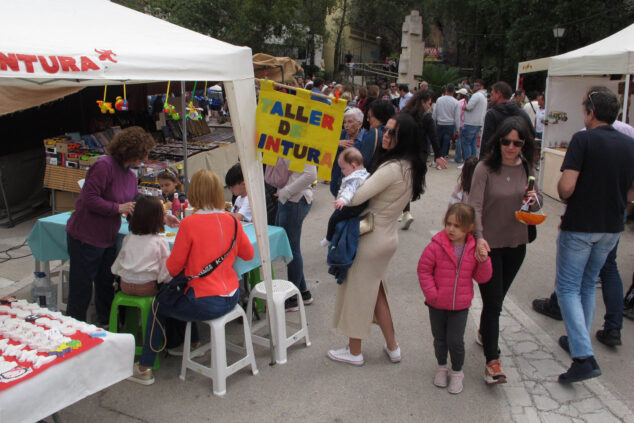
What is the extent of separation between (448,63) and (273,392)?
37.3 m

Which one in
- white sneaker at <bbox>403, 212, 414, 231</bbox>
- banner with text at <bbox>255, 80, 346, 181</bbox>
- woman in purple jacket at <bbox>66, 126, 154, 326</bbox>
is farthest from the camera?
white sneaker at <bbox>403, 212, 414, 231</bbox>

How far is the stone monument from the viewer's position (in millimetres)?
21328

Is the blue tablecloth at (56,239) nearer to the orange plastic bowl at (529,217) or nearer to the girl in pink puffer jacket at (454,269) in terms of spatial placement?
the girl in pink puffer jacket at (454,269)

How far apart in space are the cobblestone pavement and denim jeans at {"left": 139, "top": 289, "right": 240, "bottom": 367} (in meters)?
2.03

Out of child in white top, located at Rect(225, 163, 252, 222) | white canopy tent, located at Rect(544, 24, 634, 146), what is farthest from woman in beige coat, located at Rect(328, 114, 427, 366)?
white canopy tent, located at Rect(544, 24, 634, 146)

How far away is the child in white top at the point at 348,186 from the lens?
3.49m

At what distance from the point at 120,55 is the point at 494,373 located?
3127 mm

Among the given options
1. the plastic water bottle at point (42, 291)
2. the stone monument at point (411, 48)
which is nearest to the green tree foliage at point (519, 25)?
the stone monument at point (411, 48)

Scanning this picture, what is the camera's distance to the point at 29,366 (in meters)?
2.50

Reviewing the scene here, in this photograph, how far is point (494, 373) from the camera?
362cm

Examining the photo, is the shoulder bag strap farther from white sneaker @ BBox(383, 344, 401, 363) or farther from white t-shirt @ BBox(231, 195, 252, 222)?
white sneaker @ BBox(383, 344, 401, 363)

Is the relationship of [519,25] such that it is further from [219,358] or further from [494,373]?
[219,358]

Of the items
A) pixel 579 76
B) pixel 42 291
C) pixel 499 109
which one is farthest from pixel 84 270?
pixel 579 76

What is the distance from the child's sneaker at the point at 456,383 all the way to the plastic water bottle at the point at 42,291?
10.9 ft
